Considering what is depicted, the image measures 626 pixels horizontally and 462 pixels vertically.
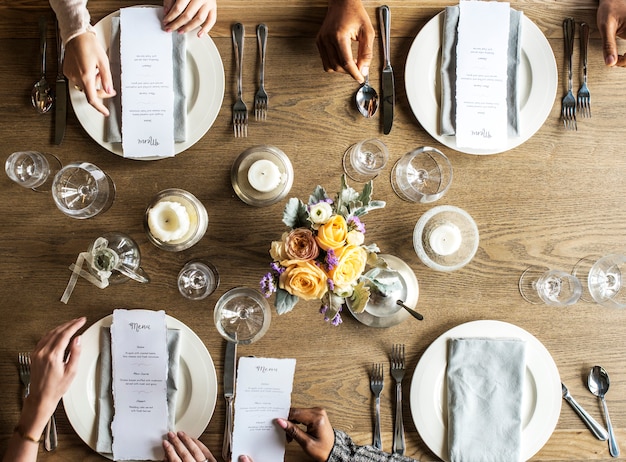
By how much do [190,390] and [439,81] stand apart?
1.03m

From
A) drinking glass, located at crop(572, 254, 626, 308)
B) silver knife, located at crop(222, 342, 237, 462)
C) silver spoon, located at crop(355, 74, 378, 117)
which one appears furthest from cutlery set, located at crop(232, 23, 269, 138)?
drinking glass, located at crop(572, 254, 626, 308)

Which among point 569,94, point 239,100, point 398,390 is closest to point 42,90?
point 239,100

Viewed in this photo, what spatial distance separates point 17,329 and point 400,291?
39.1 inches

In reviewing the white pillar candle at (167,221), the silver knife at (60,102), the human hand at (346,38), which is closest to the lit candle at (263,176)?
the white pillar candle at (167,221)

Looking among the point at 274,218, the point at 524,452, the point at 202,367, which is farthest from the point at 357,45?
the point at 524,452

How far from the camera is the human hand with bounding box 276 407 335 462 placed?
4.43 feet

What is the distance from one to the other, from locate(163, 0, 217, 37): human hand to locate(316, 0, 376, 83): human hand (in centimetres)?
28

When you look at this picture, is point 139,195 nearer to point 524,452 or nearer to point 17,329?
point 17,329

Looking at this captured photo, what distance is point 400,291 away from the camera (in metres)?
1.40

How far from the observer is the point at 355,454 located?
1349 mm

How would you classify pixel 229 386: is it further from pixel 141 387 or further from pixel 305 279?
pixel 305 279

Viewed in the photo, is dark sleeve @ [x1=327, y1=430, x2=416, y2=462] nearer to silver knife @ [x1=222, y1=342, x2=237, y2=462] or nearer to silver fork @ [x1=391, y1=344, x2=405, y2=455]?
silver fork @ [x1=391, y1=344, x2=405, y2=455]

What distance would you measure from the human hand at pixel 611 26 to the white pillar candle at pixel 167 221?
117 centimetres

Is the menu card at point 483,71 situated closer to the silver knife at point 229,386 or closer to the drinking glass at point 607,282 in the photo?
the drinking glass at point 607,282
